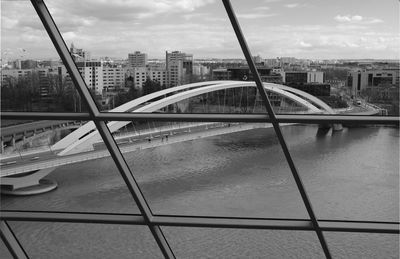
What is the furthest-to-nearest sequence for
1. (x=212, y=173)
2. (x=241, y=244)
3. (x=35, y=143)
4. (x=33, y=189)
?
(x=212, y=173), (x=35, y=143), (x=33, y=189), (x=241, y=244)

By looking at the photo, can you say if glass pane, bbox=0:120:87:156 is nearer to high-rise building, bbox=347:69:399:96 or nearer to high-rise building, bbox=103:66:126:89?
high-rise building, bbox=103:66:126:89

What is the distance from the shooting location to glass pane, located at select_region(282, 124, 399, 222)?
8.88 m

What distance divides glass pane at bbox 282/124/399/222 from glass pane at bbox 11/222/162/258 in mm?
3874

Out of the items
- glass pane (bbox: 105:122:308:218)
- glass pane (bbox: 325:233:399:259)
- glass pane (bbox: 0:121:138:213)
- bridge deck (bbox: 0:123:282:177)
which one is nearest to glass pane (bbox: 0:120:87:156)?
glass pane (bbox: 0:121:138:213)

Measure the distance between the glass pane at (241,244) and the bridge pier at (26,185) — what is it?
16.4ft

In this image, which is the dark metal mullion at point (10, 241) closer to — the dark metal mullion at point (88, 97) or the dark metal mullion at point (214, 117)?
the dark metal mullion at point (214, 117)

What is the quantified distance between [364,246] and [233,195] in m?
3.84

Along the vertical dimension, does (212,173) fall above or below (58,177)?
above

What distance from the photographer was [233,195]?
33.6ft

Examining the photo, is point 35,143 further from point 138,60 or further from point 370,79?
point 370,79

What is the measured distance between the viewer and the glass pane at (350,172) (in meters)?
8.88

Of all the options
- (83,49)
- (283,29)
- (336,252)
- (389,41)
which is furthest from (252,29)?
(336,252)

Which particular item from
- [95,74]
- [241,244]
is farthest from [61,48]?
[241,244]

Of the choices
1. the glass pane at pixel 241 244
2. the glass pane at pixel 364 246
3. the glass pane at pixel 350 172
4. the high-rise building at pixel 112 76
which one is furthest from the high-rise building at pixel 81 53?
the glass pane at pixel 350 172
